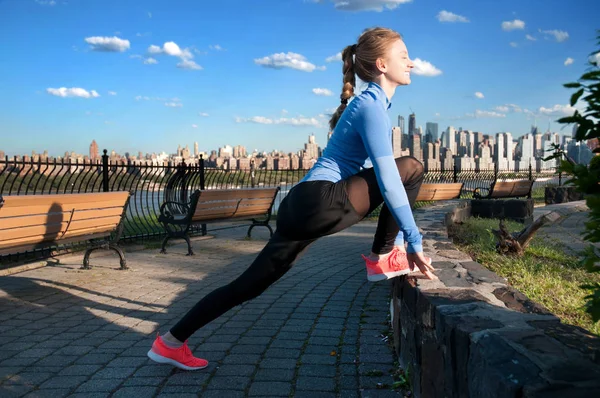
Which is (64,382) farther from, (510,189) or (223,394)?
(510,189)

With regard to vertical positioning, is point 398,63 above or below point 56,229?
above

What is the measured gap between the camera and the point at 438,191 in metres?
13.4

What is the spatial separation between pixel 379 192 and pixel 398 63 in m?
0.67

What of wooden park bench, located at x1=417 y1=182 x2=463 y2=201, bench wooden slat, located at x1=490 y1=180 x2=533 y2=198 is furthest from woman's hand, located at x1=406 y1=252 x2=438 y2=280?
bench wooden slat, located at x1=490 y1=180 x2=533 y2=198

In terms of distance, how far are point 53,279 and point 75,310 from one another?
162 centimetres

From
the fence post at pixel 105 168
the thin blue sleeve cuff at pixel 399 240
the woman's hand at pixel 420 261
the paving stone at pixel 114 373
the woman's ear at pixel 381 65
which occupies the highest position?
the woman's ear at pixel 381 65

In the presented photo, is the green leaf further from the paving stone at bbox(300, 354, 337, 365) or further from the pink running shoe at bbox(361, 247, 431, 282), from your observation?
the paving stone at bbox(300, 354, 337, 365)

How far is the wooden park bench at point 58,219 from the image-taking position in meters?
5.30

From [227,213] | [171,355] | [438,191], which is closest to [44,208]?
[171,355]

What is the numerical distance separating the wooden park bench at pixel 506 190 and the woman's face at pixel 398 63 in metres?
11.4

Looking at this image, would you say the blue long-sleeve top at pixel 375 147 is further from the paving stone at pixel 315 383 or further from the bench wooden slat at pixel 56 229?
the bench wooden slat at pixel 56 229

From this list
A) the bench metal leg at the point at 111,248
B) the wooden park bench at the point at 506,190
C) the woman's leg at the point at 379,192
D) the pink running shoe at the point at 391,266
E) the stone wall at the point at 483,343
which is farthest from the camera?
the wooden park bench at the point at 506,190

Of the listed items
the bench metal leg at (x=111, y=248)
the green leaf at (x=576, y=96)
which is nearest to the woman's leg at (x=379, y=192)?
the green leaf at (x=576, y=96)

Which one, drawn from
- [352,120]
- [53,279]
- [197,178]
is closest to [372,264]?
[352,120]
